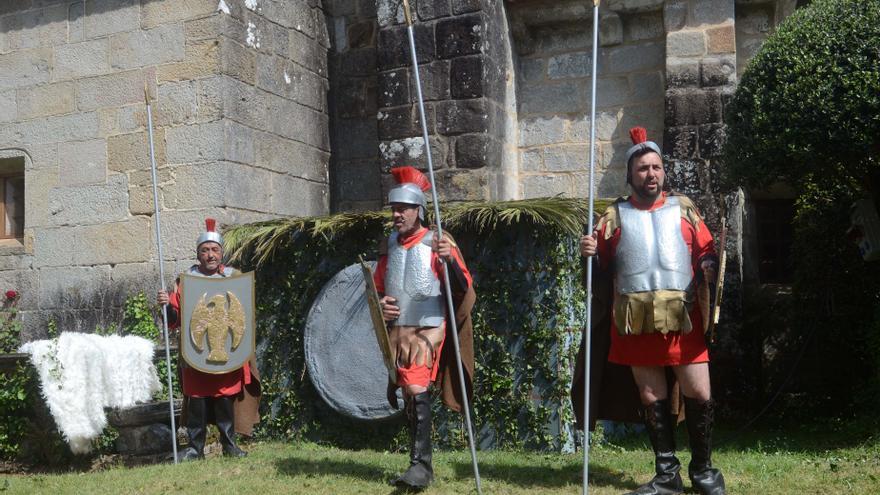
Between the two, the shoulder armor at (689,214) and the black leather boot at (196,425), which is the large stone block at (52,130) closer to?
the black leather boot at (196,425)

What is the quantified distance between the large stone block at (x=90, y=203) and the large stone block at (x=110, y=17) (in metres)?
1.24

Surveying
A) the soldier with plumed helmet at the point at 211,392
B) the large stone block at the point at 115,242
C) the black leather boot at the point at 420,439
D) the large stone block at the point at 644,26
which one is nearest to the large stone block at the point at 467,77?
the large stone block at the point at 644,26

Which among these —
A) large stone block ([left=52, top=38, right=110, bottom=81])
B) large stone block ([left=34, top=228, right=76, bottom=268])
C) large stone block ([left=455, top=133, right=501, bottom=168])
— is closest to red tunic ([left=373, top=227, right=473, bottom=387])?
large stone block ([left=455, top=133, right=501, bottom=168])

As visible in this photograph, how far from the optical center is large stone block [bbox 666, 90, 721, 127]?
24.2ft

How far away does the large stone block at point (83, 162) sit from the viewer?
27.0 ft

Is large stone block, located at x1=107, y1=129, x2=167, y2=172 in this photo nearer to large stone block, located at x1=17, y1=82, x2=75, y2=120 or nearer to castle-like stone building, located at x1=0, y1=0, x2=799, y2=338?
castle-like stone building, located at x1=0, y1=0, x2=799, y2=338

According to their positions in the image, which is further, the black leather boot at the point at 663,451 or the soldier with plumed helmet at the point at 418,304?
the soldier with plumed helmet at the point at 418,304

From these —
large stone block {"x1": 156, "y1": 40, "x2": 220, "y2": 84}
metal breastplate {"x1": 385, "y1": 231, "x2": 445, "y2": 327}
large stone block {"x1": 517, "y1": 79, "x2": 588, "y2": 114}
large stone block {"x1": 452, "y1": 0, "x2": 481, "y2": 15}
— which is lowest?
metal breastplate {"x1": 385, "y1": 231, "x2": 445, "y2": 327}

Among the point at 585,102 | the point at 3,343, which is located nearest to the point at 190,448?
the point at 3,343

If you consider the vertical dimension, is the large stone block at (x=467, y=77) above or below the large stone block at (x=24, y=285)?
above

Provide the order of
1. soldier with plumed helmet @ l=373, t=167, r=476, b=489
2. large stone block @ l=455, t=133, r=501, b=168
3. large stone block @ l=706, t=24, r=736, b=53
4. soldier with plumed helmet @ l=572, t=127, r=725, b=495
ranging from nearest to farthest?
soldier with plumed helmet @ l=572, t=127, r=725, b=495 → soldier with plumed helmet @ l=373, t=167, r=476, b=489 → large stone block @ l=706, t=24, r=736, b=53 → large stone block @ l=455, t=133, r=501, b=168

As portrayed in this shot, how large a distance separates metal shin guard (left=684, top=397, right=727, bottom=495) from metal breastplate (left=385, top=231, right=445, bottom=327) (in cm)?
138

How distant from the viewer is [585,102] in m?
8.24

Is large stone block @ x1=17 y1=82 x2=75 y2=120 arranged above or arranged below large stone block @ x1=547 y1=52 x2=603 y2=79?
below
